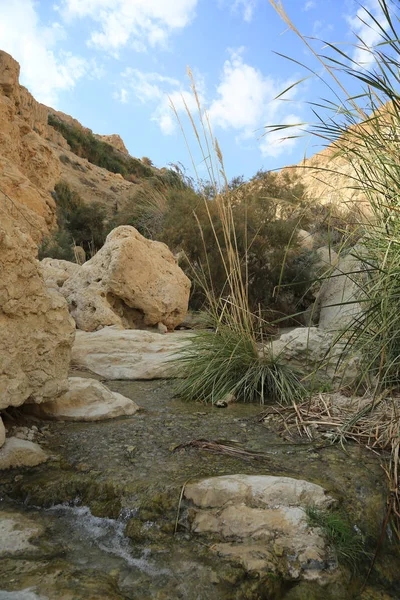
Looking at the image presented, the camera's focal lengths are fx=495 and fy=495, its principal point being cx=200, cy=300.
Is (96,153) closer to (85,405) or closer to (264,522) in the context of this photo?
(85,405)

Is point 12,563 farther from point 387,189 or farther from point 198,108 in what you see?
point 198,108

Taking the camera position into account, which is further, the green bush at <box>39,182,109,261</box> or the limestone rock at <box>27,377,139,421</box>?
the green bush at <box>39,182,109,261</box>

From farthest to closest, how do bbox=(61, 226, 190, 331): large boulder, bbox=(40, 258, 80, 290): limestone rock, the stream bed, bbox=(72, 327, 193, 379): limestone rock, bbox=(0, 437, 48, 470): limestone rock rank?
1. bbox=(40, 258, 80, 290): limestone rock
2. bbox=(61, 226, 190, 331): large boulder
3. bbox=(72, 327, 193, 379): limestone rock
4. bbox=(0, 437, 48, 470): limestone rock
5. the stream bed

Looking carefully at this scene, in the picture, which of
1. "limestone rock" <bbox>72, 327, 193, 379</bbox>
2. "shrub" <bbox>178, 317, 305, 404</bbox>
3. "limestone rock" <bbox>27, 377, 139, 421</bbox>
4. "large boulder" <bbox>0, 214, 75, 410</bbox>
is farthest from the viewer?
"limestone rock" <bbox>72, 327, 193, 379</bbox>

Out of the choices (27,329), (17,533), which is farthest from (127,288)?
(17,533)

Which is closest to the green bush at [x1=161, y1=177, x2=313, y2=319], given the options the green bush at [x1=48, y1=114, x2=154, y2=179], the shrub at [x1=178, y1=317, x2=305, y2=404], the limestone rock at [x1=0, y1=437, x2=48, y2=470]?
the shrub at [x1=178, y1=317, x2=305, y2=404]

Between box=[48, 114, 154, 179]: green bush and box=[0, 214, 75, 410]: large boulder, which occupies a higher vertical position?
box=[48, 114, 154, 179]: green bush

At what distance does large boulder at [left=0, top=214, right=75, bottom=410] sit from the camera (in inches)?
94.2

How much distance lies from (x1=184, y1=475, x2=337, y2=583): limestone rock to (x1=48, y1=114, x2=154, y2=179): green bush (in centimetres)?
2545

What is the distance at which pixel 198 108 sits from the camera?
10.9 ft

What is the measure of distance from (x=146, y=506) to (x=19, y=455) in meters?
0.71

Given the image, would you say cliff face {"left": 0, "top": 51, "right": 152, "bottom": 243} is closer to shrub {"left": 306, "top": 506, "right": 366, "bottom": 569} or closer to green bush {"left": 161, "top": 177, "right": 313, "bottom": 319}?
green bush {"left": 161, "top": 177, "right": 313, "bottom": 319}

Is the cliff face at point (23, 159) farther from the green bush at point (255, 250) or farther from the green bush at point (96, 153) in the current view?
the green bush at point (96, 153)

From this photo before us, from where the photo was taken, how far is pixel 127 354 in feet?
14.2
